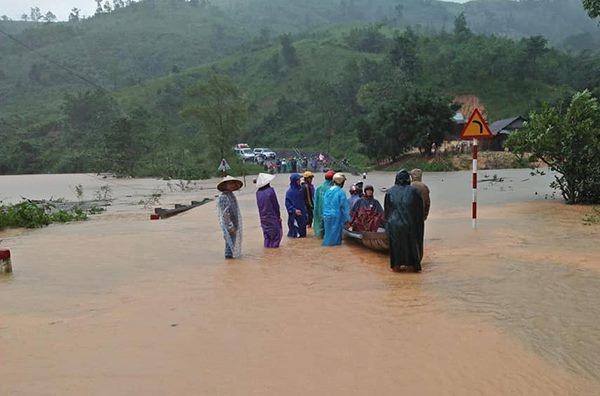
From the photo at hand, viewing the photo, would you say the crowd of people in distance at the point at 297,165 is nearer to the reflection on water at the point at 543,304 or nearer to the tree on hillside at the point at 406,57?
the tree on hillside at the point at 406,57

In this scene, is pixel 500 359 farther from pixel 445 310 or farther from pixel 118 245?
pixel 118 245

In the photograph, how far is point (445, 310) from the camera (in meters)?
6.57

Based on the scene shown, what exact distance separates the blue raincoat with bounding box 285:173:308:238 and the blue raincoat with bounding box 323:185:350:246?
0.88m

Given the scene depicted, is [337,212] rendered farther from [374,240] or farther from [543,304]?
[543,304]

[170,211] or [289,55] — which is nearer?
[170,211]

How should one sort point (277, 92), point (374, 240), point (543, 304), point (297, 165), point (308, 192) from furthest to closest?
point (277, 92) < point (297, 165) < point (308, 192) < point (374, 240) < point (543, 304)

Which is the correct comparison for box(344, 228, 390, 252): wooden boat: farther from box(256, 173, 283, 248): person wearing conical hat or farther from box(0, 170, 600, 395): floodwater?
box(256, 173, 283, 248): person wearing conical hat

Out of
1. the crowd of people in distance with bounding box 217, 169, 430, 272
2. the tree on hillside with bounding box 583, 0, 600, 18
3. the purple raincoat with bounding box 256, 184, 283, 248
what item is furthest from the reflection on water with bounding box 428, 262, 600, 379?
the tree on hillside with bounding box 583, 0, 600, 18

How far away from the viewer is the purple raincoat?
10477mm

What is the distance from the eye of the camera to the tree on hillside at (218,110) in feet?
151

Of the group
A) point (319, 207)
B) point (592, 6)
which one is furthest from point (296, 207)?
point (592, 6)

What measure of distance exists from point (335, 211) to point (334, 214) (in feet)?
0.39

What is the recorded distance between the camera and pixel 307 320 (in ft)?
21.1

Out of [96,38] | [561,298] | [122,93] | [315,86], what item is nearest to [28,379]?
[561,298]
